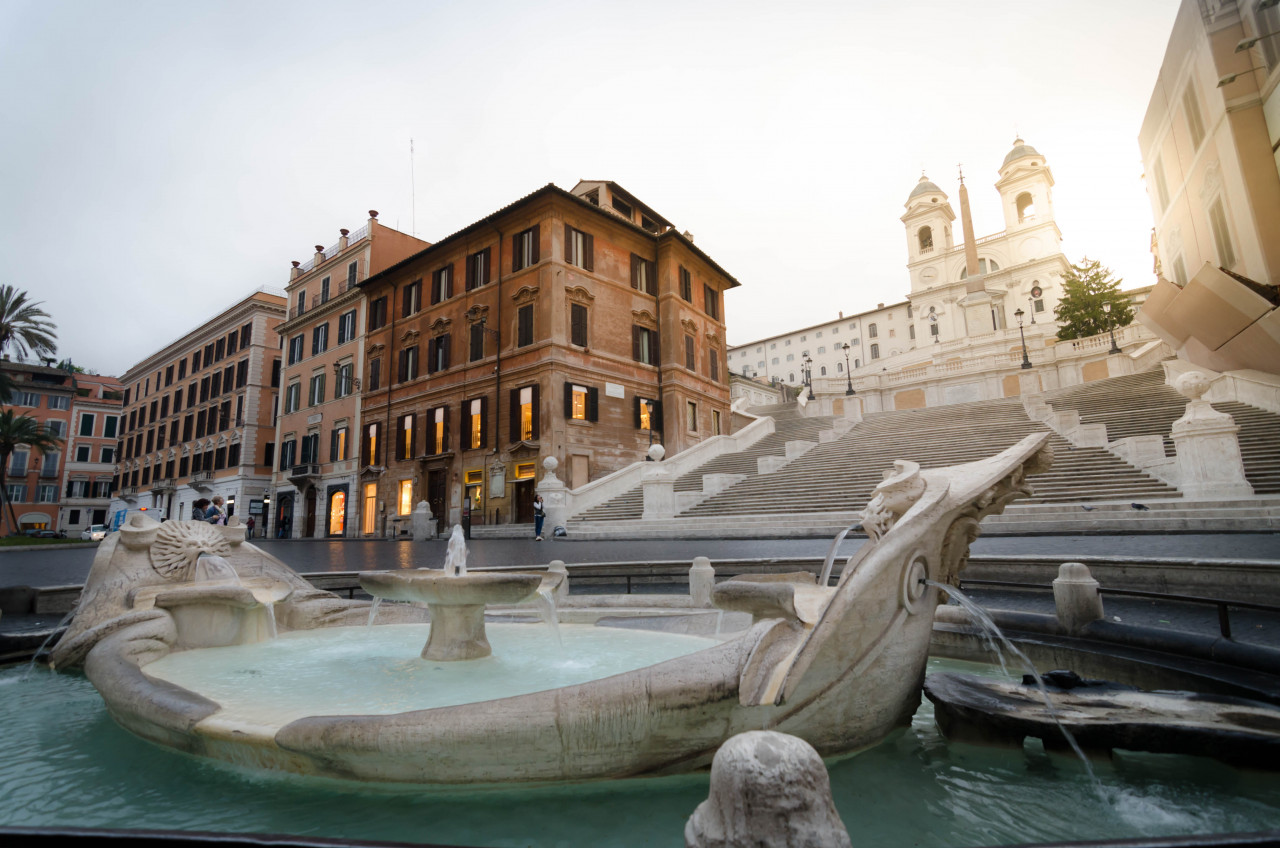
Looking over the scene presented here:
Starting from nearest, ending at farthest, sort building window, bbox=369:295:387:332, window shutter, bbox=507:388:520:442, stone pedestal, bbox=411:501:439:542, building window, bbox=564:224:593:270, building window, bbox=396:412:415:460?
stone pedestal, bbox=411:501:439:542 → window shutter, bbox=507:388:520:442 → building window, bbox=564:224:593:270 → building window, bbox=396:412:415:460 → building window, bbox=369:295:387:332

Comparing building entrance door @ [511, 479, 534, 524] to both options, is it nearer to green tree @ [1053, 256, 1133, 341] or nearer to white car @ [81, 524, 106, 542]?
white car @ [81, 524, 106, 542]

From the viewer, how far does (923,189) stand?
222 ft

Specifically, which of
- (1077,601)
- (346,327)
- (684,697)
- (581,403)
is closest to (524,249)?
(581,403)

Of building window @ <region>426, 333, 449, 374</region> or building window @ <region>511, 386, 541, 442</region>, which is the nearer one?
building window @ <region>511, 386, 541, 442</region>

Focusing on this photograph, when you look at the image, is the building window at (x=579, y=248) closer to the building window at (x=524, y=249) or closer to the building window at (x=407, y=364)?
the building window at (x=524, y=249)

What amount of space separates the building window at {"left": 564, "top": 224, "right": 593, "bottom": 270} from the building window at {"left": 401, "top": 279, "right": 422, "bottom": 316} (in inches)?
376

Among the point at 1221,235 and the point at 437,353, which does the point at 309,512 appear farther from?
the point at 1221,235

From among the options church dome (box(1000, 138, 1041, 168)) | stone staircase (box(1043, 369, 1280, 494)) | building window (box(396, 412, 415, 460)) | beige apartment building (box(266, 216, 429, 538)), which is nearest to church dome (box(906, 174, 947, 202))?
church dome (box(1000, 138, 1041, 168))

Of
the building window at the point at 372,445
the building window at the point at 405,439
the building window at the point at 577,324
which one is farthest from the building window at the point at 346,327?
the building window at the point at 577,324

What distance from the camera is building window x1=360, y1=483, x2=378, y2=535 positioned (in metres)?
30.9

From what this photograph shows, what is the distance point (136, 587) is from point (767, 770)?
5.58 m

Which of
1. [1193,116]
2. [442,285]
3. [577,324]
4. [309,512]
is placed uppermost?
[442,285]

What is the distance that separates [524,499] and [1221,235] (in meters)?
21.7

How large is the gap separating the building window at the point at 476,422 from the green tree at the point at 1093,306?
37872mm
